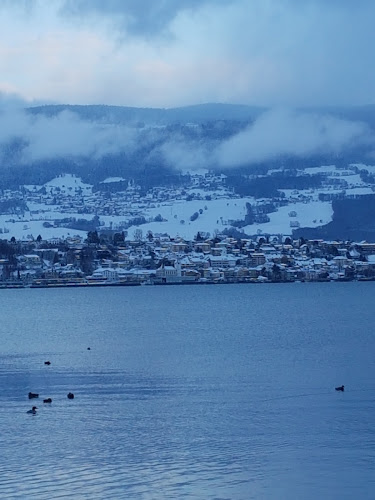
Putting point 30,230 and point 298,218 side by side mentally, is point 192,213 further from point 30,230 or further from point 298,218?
point 30,230

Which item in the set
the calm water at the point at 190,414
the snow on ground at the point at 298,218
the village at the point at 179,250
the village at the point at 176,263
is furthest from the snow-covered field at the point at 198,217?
the calm water at the point at 190,414

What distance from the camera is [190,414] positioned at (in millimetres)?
21016

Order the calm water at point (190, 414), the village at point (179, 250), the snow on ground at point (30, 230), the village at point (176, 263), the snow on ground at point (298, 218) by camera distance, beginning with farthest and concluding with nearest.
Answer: the snow on ground at point (298, 218)
the snow on ground at point (30, 230)
the village at point (179, 250)
the village at point (176, 263)
the calm water at point (190, 414)

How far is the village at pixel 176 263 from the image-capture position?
10262 centimetres

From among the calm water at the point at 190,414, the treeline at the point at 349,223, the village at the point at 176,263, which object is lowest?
the calm water at the point at 190,414

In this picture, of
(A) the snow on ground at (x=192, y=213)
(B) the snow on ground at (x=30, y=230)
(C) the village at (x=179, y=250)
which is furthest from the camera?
(A) the snow on ground at (x=192, y=213)

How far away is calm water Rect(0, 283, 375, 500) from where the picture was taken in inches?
621

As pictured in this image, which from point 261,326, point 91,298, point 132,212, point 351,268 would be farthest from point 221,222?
point 261,326

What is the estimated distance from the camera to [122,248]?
119m

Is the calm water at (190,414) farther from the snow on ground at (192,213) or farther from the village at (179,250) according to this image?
the snow on ground at (192,213)

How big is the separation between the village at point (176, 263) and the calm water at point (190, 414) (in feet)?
191

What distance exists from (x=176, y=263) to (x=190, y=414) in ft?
273

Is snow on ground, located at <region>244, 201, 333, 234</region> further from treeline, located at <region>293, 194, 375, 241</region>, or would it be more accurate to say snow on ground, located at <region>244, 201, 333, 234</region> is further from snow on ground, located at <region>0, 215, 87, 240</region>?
snow on ground, located at <region>0, 215, 87, 240</region>

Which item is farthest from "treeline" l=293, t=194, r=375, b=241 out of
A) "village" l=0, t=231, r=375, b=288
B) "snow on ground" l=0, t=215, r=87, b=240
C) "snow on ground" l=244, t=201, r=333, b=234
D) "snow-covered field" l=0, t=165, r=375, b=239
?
"snow on ground" l=0, t=215, r=87, b=240
